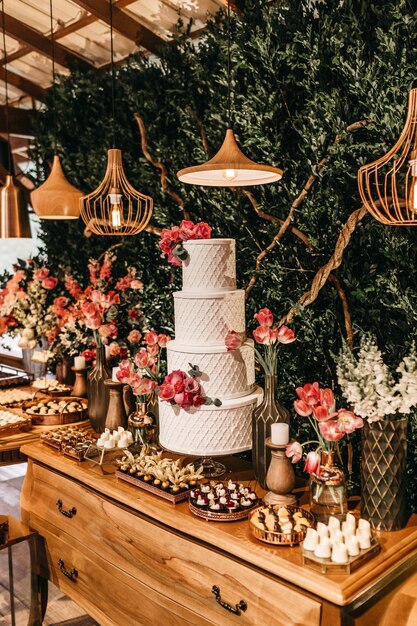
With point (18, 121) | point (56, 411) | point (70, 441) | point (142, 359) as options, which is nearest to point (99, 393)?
point (70, 441)

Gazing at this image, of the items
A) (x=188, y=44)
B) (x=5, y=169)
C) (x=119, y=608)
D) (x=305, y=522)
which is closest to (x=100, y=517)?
(x=119, y=608)

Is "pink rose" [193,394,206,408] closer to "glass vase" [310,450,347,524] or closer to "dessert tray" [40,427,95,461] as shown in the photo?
"glass vase" [310,450,347,524]

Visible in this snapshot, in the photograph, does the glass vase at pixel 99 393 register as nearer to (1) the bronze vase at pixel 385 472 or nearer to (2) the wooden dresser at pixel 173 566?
(2) the wooden dresser at pixel 173 566

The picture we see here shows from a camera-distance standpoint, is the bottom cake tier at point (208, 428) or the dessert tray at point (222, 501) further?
the bottom cake tier at point (208, 428)

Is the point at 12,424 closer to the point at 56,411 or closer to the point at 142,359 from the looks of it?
the point at 56,411

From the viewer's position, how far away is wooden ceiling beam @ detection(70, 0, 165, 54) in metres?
3.20

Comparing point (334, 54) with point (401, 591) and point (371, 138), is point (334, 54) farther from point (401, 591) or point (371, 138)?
point (401, 591)

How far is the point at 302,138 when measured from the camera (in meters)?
2.58

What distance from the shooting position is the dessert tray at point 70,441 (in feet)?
8.38

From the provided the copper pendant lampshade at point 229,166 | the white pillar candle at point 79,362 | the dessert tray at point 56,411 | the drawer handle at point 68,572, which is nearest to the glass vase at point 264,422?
the copper pendant lampshade at point 229,166

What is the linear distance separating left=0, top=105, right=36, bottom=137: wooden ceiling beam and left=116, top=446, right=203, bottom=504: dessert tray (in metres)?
3.31

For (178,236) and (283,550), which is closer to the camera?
(283,550)

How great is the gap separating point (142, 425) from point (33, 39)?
107 inches

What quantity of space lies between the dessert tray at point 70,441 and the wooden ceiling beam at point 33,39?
2525 millimetres
